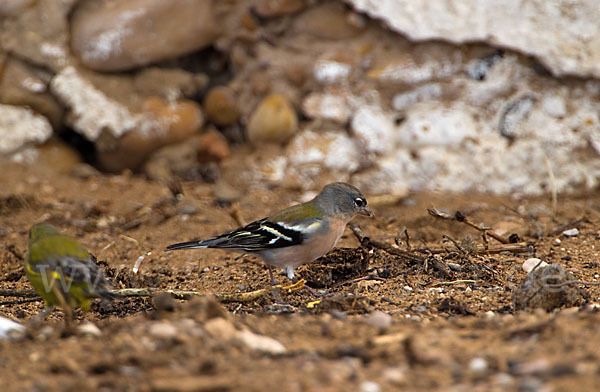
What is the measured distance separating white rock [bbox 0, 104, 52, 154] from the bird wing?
3.13 meters

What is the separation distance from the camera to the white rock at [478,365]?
97.2 inches

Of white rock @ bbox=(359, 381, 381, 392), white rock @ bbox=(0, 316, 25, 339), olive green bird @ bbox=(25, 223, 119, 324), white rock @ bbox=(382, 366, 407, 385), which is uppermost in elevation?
white rock @ bbox=(359, 381, 381, 392)

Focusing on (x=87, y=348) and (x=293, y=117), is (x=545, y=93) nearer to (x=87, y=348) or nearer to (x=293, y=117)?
(x=293, y=117)

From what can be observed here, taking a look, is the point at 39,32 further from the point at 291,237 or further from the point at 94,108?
the point at 291,237

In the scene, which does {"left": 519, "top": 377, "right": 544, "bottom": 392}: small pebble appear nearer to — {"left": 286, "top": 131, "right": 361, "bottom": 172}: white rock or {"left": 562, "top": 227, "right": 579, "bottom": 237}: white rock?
{"left": 562, "top": 227, "right": 579, "bottom": 237}: white rock

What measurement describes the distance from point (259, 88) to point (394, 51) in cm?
142

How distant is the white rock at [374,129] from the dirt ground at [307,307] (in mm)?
740

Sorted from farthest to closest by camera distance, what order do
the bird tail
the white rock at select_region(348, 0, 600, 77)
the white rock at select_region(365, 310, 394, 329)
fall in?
the white rock at select_region(348, 0, 600, 77)
the bird tail
the white rock at select_region(365, 310, 394, 329)

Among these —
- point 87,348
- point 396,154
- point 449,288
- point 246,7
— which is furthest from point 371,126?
point 87,348

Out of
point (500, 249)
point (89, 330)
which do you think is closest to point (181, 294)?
point (89, 330)

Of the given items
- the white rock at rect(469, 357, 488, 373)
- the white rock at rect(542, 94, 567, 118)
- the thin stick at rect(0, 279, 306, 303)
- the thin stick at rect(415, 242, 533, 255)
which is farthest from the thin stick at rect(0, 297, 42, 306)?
the white rock at rect(542, 94, 567, 118)

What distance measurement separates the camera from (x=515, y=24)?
6.53 metres

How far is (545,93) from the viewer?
6.57m

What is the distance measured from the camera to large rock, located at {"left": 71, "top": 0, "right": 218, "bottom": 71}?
23.0 feet
